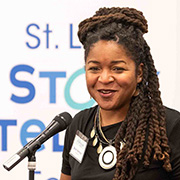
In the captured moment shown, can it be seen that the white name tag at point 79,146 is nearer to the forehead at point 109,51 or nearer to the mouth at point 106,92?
the mouth at point 106,92

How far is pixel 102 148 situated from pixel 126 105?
190mm

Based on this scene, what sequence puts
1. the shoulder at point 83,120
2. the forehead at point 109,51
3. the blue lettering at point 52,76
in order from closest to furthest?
the forehead at point 109,51, the shoulder at point 83,120, the blue lettering at point 52,76

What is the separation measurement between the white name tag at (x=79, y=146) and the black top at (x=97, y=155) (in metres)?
0.01

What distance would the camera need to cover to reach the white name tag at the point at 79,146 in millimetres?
1480

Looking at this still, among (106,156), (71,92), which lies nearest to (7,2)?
(71,92)

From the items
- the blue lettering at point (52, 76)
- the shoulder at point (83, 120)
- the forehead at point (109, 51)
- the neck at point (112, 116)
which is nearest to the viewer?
the forehead at point (109, 51)

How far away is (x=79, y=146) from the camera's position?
1.52m

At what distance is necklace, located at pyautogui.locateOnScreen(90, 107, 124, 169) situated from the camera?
4.50ft

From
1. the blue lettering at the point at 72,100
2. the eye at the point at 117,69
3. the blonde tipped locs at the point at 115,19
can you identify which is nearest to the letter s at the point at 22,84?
the blue lettering at the point at 72,100

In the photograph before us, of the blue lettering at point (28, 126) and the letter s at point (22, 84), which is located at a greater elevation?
the letter s at point (22, 84)

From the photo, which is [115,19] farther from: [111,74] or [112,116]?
[112,116]

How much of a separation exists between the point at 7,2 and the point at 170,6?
1048 mm

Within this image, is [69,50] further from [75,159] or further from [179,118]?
[179,118]

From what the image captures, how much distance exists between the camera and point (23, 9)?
2.40 metres
